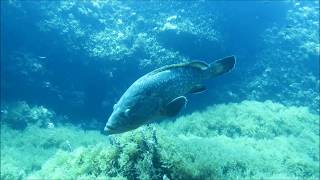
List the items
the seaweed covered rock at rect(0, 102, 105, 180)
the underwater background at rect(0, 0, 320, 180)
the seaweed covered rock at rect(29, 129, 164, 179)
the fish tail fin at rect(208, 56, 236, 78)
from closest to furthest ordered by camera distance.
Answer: the fish tail fin at rect(208, 56, 236, 78) → the seaweed covered rock at rect(29, 129, 164, 179) → the seaweed covered rock at rect(0, 102, 105, 180) → the underwater background at rect(0, 0, 320, 180)

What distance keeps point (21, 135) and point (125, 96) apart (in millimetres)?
10653

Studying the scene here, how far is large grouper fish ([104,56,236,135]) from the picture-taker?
3648 millimetres

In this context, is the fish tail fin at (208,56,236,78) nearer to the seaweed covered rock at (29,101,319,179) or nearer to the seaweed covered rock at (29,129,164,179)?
the seaweed covered rock at (29,101,319,179)

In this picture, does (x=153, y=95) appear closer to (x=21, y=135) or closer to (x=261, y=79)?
(x=21, y=135)

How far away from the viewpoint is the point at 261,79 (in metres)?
16.7

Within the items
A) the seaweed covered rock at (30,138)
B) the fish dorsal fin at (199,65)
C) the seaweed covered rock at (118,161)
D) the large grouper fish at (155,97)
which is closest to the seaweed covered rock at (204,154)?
the seaweed covered rock at (118,161)

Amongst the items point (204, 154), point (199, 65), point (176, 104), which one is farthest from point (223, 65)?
point (204, 154)

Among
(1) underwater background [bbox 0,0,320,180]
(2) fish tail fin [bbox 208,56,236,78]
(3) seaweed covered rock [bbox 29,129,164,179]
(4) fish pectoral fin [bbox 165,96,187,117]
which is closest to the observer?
(4) fish pectoral fin [bbox 165,96,187,117]

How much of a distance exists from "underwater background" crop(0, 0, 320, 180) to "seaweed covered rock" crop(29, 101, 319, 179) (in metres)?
0.07

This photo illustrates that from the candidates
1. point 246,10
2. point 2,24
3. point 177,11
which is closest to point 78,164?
point 2,24

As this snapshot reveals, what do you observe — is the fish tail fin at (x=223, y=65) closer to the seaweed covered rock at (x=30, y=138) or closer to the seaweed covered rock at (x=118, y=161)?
the seaweed covered rock at (x=118, y=161)

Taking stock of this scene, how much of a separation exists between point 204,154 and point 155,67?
9333 millimetres

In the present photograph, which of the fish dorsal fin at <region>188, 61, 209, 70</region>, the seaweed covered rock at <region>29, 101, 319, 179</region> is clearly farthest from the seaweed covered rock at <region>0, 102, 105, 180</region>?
the fish dorsal fin at <region>188, 61, 209, 70</region>

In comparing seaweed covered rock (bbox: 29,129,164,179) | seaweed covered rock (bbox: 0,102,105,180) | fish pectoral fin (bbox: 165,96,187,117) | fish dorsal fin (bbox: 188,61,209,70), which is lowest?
seaweed covered rock (bbox: 29,129,164,179)
